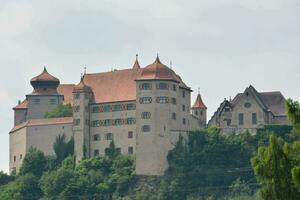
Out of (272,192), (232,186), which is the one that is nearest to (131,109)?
(232,186)

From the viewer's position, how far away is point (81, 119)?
514 ft

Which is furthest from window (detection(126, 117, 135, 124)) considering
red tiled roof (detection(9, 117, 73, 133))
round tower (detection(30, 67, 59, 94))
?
round tower (detection(30, 67, 59, 94))

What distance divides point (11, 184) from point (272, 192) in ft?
331

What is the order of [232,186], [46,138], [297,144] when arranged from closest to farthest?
[297,144] < [232,186] < [46,138]

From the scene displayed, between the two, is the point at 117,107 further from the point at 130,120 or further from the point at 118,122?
the point at 130,120

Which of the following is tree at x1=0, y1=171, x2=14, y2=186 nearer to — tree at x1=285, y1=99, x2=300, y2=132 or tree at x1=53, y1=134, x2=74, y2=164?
tree at x1=53, y1=134, x2=74, y2=164

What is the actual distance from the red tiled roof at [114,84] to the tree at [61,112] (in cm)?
434

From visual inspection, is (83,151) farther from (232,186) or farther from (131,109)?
(232,186)

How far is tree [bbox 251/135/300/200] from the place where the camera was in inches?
2408

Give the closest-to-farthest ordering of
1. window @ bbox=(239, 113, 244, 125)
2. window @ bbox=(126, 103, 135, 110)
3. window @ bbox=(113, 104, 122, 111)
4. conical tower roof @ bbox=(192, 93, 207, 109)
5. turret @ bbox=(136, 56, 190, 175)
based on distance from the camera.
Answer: turret @ bbox=(136, 56, 190, 175) < window @ bbox=(126, 103, 135, 110) < window @ bbox=(239, 113, 244, 125) < window @ bbox=(113, 104, 122, 111) < conical tower roof @ bbox=(192, 93, 207, 109)

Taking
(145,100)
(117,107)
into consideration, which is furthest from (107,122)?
(145,100)

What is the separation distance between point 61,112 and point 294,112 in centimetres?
10581

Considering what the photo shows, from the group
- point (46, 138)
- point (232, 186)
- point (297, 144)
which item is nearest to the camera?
point (297, 144)

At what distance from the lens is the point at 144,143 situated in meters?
150
